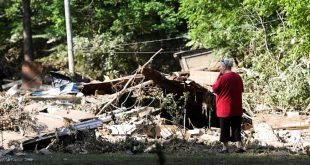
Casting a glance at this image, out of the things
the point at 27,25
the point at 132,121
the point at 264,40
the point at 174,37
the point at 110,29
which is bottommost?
the point at 132,121

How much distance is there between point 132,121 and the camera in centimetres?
1441

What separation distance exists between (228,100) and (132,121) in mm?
4650

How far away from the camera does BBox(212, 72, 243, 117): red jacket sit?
10102 millimetres

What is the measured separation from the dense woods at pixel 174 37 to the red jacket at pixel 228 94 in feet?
19.4

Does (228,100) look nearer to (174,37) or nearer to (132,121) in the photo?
(132,121)

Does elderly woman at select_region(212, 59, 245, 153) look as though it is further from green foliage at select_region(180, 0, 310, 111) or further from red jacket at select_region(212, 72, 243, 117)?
green foliage at select_region(180, 0, 310, 111)

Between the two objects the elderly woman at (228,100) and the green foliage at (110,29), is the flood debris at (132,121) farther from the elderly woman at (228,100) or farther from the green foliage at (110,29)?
the green foliage at (110,29)

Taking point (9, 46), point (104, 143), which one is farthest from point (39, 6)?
point (104, 143)

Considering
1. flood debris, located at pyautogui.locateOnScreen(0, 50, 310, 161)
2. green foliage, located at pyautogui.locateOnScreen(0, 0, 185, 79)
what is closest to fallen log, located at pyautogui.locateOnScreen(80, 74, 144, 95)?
flood debris, located at pyautogui.locateOnScreen(0, 50, 310, 161)

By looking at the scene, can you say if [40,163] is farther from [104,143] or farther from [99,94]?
[99,94]

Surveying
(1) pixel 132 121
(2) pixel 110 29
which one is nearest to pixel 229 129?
(1) pixel 132 121

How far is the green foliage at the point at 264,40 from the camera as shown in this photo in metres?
16.0

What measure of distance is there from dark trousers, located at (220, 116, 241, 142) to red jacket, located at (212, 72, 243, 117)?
124 mm

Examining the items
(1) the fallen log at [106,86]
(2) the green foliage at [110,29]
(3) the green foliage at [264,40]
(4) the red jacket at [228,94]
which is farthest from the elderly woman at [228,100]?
(2) the green foliage at [110,29]
